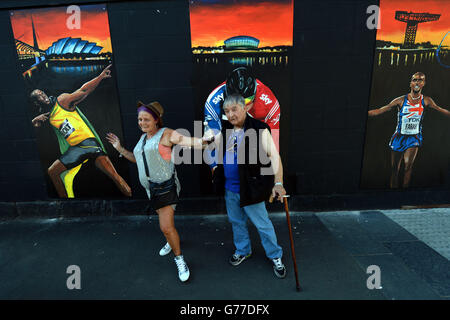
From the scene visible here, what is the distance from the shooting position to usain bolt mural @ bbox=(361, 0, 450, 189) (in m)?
4.05

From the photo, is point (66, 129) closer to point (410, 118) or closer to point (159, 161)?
point (159, 161)

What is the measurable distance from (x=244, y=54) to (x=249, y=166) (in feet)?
6.71

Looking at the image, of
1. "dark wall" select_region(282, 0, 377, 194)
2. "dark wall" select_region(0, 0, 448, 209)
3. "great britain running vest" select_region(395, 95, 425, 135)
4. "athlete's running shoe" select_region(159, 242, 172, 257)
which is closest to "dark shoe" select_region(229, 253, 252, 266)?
"athlete's running shoe" select_region(159, 242, 172, 257)

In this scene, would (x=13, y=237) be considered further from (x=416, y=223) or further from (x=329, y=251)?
(x=416, y=223)

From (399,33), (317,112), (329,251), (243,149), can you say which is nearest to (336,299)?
(329,251)

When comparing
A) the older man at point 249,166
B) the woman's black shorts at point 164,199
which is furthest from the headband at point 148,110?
the woman's black shorts at point 164,199

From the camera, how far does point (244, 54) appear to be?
4.08m

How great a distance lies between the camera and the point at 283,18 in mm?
3996

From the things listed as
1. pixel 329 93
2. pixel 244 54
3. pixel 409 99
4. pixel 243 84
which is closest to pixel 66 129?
pixel 243 84

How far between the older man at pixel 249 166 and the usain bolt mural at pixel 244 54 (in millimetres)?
1347

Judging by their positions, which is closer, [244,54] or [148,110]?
[148,110]

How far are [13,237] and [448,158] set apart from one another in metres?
7.00

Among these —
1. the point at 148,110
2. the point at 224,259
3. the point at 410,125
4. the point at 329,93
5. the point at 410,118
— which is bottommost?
the point at 224,259

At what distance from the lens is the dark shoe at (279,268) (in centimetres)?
302
